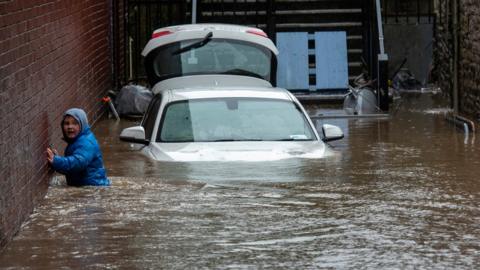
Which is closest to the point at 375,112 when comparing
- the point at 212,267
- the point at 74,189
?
the point at 74,189

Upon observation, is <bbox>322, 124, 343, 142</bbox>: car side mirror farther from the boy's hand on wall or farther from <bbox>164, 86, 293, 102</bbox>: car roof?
the boy's hand on wall

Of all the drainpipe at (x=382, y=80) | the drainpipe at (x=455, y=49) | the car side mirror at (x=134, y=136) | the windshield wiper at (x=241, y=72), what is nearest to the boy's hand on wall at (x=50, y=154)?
the car side mirror at (x=134, y=136)

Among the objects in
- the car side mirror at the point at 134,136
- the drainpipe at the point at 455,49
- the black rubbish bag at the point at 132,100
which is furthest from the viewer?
the black rubbish bag at the point at 132,100

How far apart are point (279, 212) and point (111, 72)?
41.3ft

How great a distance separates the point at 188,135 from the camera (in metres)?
12.8

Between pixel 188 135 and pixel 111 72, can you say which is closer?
pixel 188 135

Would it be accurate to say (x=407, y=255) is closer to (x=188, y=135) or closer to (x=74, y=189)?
(x=74, y=189)

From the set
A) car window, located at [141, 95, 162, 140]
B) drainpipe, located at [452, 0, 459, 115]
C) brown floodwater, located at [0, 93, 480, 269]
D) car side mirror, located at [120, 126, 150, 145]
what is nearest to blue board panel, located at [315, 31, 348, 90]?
drainpipe, located at [452, 0, 459, 115]

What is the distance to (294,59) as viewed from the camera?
74.2 feet

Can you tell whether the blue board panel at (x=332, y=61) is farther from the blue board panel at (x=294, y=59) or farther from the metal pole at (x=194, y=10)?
the metal pole at (x=194, y=10)

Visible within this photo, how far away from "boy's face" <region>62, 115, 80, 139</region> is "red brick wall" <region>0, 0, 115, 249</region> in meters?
0.21

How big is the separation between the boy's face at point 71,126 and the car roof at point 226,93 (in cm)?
231

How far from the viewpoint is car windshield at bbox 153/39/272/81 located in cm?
1883

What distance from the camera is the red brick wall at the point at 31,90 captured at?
29.7 feet
